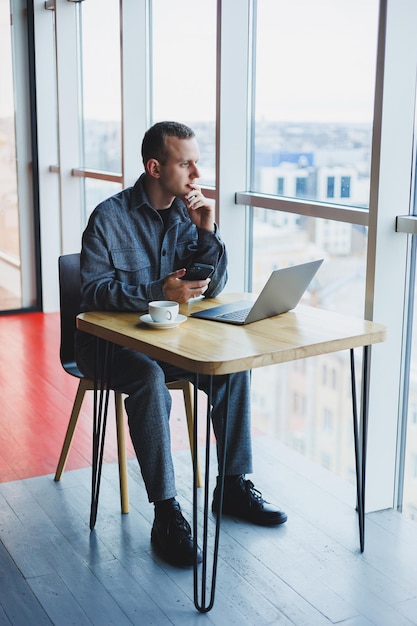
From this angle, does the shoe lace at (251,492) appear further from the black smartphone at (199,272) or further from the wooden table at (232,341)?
the black smartphone at (199,272)

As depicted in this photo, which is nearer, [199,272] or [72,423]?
[199,272]

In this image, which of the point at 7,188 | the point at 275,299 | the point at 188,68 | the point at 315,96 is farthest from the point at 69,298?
the point at 7,188

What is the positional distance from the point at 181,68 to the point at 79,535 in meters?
2.51

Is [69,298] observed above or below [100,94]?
below

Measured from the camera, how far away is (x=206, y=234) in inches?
109

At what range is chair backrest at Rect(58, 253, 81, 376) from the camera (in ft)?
9.39

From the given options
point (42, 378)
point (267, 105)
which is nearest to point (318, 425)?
point (267, 105)

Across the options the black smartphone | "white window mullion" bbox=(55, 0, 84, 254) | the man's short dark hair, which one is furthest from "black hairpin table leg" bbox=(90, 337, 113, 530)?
"white window mullion" bbox=(55, 0, 84, 254)

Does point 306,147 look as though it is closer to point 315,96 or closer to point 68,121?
point 315,96

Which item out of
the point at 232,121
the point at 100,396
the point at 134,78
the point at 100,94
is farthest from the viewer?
the point at 100,94

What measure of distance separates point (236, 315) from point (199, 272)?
19cm

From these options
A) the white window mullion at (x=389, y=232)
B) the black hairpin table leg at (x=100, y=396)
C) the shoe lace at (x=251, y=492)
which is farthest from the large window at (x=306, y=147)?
the black hairpin table leg at (x=100, y=396)

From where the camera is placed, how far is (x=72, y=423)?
2914mm

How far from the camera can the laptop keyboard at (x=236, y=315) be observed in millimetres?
2443
